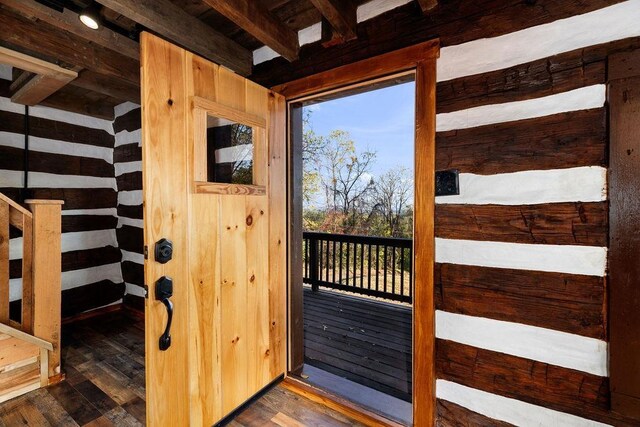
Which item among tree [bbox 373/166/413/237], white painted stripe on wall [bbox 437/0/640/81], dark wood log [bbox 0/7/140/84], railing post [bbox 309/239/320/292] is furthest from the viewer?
tree [bbox 373/166/413/237]

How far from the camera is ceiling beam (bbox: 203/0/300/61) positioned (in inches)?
56.7

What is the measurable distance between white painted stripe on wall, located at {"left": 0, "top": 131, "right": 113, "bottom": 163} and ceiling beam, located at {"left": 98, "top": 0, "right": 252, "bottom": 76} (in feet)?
7.78

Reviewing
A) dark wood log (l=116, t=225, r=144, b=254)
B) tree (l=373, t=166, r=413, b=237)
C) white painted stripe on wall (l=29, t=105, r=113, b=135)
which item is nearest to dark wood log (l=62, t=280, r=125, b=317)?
dark wood log (l=116, t=225, r=144, b=254)

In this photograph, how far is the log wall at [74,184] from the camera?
284 centimetres

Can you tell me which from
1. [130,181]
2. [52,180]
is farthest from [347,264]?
[52,180]

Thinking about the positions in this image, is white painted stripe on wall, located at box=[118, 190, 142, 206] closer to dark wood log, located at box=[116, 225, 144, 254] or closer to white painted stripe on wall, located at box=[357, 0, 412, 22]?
dark wood log, located at box=[116, 225, 144, 254]

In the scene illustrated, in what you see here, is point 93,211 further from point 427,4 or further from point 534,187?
point 534,187

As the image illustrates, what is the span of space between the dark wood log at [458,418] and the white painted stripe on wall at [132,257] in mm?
3378

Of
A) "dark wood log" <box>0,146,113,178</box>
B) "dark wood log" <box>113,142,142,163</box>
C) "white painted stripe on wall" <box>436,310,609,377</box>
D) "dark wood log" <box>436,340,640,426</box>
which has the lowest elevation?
"dark wood log" <box>436,340,640,426</box>

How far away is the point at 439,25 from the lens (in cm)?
146

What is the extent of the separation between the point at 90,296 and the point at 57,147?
1.76m

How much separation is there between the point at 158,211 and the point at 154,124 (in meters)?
0.40

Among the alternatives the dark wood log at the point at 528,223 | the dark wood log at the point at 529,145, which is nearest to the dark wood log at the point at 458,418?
the dark wood log at the point at 528,223

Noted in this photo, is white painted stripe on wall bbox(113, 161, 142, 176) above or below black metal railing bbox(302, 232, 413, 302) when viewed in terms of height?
above
